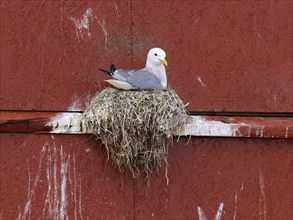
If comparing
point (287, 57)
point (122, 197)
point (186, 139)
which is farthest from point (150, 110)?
point (287, 57)

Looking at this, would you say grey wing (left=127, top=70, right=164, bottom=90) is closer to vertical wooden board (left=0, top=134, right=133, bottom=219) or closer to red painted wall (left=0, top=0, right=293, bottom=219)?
red painted wall (left=0, top=0, right=293, bottom=219)

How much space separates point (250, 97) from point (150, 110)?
2.72ft

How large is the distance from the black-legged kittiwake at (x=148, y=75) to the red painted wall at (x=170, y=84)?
0.23 m

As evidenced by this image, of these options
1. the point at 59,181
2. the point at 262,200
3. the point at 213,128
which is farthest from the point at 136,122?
the point at 262,200

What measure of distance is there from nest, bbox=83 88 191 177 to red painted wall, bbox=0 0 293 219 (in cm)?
21

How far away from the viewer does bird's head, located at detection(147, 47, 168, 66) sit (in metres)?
3.45

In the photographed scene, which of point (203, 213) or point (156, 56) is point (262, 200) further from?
point (156, 56)

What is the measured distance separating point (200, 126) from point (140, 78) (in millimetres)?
559

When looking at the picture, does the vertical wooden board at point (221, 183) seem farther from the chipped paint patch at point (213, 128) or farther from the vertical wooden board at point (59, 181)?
the vertical wooden board at point (59, 181)

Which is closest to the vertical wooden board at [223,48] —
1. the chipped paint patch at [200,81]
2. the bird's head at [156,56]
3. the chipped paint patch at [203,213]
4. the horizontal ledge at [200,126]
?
the chipped paint patch at [200,81]

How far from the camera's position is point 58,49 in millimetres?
3707

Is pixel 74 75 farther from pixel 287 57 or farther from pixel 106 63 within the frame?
pixel 287 57

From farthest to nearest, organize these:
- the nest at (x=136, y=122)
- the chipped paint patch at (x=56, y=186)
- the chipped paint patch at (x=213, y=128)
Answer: the chipped paint patch at (x=56, y=186) → the chipped paint patch at (x=213, y=128) → the nest at (x=136, y=122)

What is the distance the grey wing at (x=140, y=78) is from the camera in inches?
135
